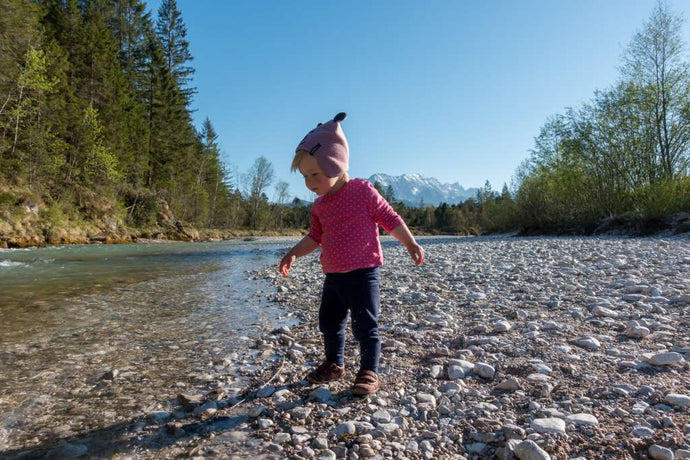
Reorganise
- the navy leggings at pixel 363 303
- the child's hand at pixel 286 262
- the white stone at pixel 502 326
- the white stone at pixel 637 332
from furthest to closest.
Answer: the white stone at pixel 502 326 → the white stone at pixel 637 332 → the child's hand at pixel 286 262 → the navy leggings at pixel 363 303

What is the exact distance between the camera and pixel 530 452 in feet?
5.20

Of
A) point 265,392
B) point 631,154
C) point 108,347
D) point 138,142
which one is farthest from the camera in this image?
point 138,142

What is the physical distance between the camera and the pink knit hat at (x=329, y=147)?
2498mm

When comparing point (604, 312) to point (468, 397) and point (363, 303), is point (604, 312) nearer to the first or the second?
point (468, 397)

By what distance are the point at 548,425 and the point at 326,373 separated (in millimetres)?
1381

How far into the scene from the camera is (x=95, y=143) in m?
27.3

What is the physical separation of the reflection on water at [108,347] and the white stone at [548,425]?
1981mm

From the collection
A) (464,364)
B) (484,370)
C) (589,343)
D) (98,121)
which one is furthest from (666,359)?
(98,121)

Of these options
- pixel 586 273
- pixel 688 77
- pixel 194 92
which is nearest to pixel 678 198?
pixel 688 77

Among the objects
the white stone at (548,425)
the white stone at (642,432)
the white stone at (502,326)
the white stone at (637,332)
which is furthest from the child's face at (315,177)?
the white stone at (637,332)

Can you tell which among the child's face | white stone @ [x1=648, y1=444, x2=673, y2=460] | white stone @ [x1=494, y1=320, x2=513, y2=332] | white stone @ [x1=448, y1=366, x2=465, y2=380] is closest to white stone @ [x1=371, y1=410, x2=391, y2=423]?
white stone @ [x1=448, y1=366, x2=465, y2=380]

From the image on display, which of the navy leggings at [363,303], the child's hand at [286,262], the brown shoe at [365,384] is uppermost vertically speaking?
the child's hand at [286,262]

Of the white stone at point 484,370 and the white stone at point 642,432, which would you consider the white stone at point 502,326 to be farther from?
the white stone at point 642,432

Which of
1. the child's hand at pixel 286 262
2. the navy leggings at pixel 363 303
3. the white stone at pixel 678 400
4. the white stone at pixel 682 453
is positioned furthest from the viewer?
the child's hand at pixel 286 262
